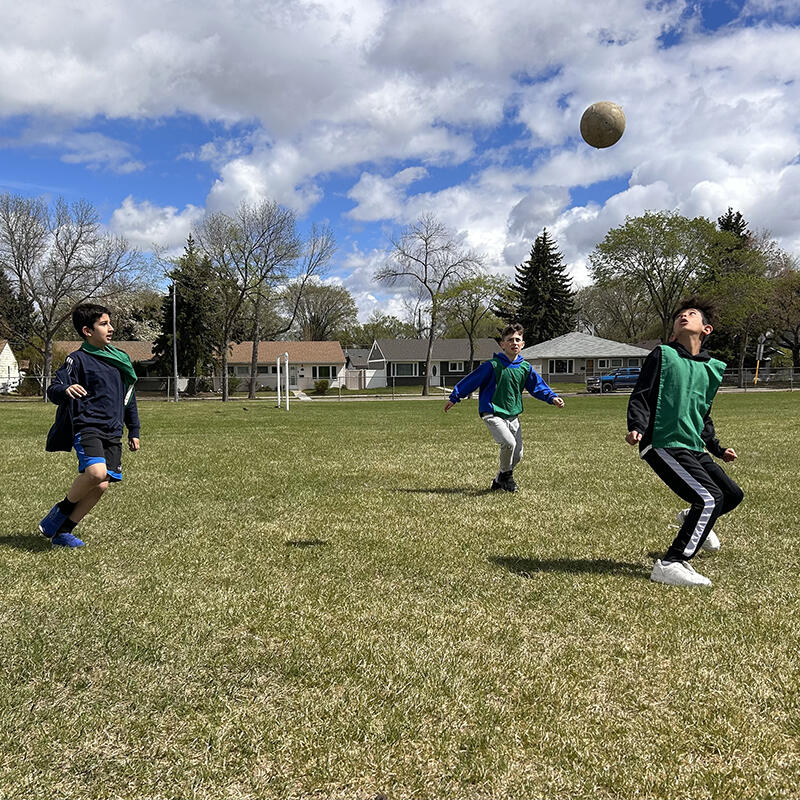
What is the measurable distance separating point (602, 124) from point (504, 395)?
3.77m

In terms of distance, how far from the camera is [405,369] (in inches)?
2798

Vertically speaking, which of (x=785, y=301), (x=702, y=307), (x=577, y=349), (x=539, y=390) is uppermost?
(x=785, y=301)

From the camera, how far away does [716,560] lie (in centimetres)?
500

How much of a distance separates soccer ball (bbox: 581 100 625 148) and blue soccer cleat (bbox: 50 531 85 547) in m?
7.57

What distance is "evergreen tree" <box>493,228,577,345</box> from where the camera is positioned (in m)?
63.3

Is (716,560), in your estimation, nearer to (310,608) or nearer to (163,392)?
(310,608)

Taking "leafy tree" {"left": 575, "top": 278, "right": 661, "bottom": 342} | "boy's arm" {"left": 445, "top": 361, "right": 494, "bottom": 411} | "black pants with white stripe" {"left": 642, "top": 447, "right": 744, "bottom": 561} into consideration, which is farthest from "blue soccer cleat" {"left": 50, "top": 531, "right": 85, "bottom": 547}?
"leafy tree" {"left": 575, "top": 278, "right": 661, "bottom": 342}

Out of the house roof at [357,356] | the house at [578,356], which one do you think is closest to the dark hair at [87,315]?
the house at [578,356]

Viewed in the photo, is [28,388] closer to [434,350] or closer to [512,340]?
[434,350]

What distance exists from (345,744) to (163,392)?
4302 centimetres

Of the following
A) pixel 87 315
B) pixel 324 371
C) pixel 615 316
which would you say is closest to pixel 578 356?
pixel 615 316

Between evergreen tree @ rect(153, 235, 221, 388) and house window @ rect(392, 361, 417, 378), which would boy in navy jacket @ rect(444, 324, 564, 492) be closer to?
evergreen tree @ rect(153, 235, 221, 388)

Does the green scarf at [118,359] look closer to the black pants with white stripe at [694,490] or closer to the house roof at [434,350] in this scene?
the black pants with white stripe at [694,490]

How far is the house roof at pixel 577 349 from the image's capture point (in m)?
61.2
